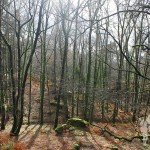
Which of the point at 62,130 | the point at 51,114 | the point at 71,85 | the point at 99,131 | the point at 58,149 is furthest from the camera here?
the point at 51,114

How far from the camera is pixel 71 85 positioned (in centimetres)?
753

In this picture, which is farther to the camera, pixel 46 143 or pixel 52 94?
pixel 52 94

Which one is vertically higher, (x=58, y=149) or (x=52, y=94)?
(x=52, y=94)

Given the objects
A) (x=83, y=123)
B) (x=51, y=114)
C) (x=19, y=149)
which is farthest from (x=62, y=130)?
(x=51, y=114)

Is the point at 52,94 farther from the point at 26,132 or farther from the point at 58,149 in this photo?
the point at 58,149

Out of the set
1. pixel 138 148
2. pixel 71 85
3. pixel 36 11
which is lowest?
pixel 138 148

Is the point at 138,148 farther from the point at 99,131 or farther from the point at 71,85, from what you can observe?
the point at 71,85

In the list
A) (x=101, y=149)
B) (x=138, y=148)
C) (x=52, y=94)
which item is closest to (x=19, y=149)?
(x=101, y=149)

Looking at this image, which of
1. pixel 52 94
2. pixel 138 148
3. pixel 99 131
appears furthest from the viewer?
pixel 52 94

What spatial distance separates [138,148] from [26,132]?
6.71 m

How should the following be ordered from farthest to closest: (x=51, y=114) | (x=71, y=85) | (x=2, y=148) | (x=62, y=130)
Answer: (x=51, y=114)
(x=62, y=130)
(x=2, y=148)
(x=71, y=85)

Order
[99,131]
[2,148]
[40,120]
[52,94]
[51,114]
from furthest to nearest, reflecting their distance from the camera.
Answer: [52,94] → [51,114] → [40,120] → [99,131] → [2,148]

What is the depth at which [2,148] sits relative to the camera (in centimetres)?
995

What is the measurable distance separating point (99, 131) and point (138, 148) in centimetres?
340
